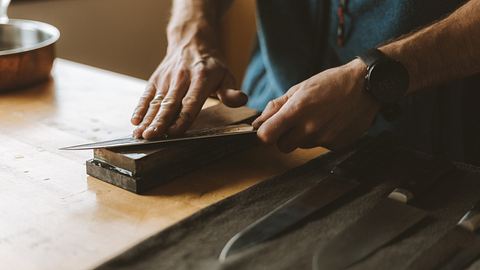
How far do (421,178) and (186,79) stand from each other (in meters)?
0.40

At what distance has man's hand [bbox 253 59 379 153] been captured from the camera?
809mm

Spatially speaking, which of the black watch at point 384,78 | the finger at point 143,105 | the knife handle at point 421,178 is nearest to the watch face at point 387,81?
the black watch at point 384,78

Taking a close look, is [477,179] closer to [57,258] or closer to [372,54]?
[372,54]

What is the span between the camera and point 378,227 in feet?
2.15

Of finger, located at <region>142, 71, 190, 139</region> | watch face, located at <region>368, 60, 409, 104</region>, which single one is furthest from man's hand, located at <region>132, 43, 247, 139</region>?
watch face, located at <region>368, 60, 409, 104</region>

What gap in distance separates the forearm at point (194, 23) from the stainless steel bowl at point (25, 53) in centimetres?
23

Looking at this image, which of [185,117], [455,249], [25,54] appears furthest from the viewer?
[25,54]

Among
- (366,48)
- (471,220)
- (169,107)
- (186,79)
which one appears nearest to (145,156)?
(169,107)

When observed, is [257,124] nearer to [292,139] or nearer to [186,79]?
[292,139]

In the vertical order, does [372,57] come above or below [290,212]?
above

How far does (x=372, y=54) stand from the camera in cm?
85

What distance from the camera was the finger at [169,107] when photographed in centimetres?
81

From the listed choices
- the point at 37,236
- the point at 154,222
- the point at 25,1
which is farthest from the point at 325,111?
the point at 25,1

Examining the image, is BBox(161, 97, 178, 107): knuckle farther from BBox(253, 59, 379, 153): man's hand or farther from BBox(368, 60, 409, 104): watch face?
BBox(368, 60, 409, 104): watch face
